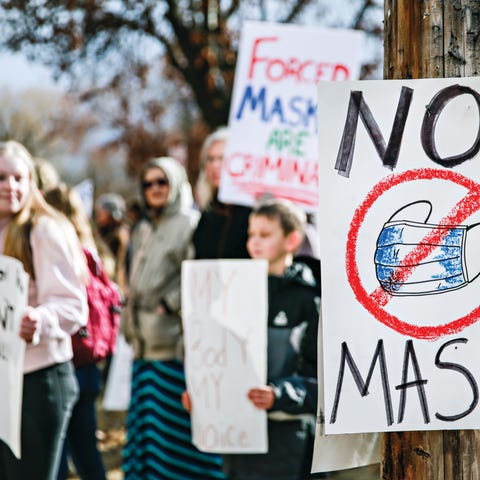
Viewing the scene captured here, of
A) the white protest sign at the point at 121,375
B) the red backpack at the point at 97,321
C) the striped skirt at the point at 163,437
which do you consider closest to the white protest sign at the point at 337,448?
the red backpack at the point at 97,321

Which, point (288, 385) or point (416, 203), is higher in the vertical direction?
point (416, 203)

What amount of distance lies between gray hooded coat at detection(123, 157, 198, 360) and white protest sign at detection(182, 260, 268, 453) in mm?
941

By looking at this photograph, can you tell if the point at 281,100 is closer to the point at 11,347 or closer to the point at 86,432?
the point at 86,432

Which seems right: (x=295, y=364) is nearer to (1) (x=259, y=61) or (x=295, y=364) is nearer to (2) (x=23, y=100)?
(1) (x=259, y=61)

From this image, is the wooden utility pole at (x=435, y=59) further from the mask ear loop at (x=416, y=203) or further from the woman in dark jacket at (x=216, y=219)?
the woman in dark jacket at (x=216, y=219)

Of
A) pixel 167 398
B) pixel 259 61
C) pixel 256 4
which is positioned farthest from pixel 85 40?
pixel 167 398

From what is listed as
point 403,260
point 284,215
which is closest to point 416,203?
point 403,260

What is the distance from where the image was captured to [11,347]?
3.42m

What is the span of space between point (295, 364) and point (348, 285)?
1.74 m

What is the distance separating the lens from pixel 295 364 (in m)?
3.88

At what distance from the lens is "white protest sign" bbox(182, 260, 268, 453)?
3828 mm

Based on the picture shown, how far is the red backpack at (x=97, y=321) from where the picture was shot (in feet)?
13.3

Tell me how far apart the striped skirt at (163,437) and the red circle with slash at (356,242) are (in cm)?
285

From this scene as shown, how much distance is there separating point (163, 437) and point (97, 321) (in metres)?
0.99
